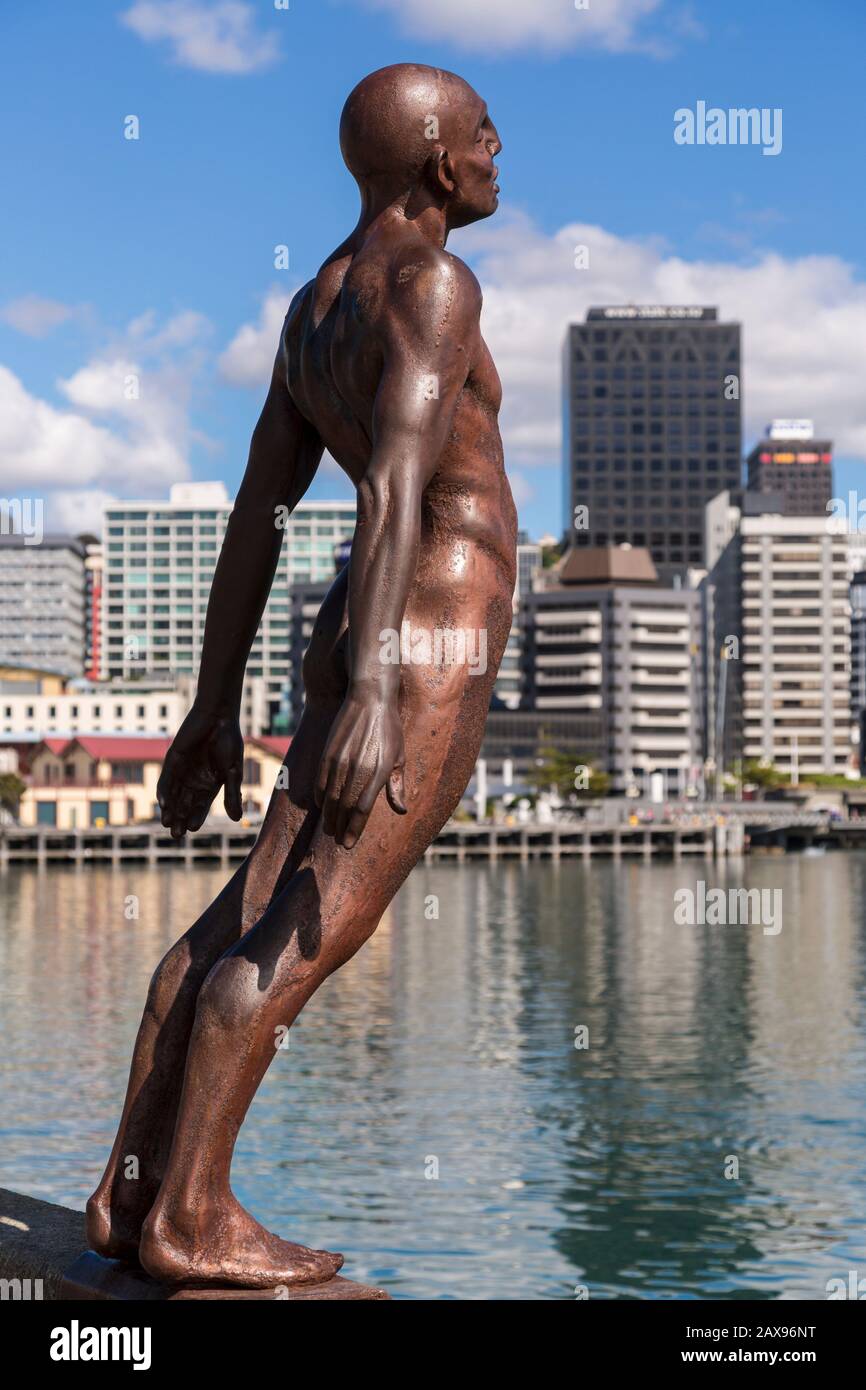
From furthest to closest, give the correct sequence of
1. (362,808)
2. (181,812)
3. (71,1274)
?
(181,812)
(71,1274)
(362,808)

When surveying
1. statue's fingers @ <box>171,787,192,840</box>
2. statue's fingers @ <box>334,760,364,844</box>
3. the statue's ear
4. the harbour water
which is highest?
the statue's ear

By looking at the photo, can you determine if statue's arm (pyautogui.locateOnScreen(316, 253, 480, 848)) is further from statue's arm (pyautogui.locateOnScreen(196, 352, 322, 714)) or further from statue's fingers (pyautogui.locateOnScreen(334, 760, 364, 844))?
statue's arm (pyautogui.locateOnScreen(196, 352, 322, 714))

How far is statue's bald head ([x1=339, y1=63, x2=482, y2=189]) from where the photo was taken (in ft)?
17.7

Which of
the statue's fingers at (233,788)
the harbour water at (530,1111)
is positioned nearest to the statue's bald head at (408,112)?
the statue's fingers at (233,788)

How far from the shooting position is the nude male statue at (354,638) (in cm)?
499

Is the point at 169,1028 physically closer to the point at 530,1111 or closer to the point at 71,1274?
the point at 71,1274

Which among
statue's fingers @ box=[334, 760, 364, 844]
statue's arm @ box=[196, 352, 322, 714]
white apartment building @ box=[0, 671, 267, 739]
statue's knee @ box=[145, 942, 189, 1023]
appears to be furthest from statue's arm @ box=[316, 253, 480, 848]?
white apartment building @ box=[0, 671, 267, 739]

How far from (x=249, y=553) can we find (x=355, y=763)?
132cm

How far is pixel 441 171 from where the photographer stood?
545 cm

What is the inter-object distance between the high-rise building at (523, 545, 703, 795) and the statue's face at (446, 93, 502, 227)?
188 meters

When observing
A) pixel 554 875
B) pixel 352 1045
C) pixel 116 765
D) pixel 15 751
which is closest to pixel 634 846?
pixel 554 875

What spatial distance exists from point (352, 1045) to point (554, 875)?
3103 inches

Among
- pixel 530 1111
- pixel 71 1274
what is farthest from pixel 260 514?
pixel 530 1111
